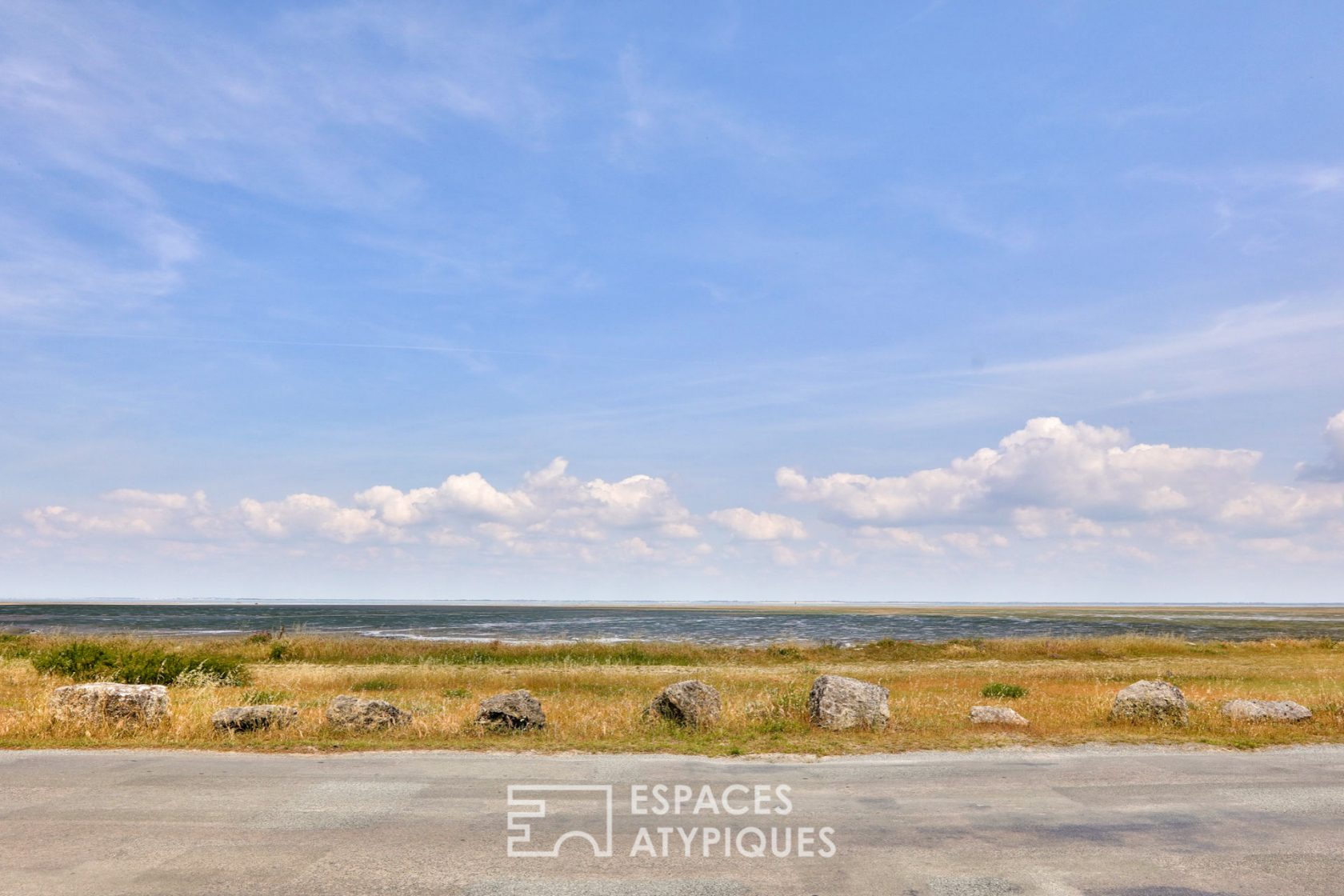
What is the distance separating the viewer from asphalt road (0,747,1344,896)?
812cm

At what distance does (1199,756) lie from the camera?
1422 centimetres

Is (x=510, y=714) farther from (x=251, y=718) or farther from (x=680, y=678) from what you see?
(x=680, y=678)

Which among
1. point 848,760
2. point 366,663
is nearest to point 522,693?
point 848,760

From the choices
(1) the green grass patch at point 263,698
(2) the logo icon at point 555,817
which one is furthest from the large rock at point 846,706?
(1) the green grass patch at point 263,698

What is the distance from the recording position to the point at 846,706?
16.9m

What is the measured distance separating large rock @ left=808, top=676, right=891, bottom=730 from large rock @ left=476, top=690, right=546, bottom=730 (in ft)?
17.6

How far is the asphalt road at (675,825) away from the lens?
8.12m

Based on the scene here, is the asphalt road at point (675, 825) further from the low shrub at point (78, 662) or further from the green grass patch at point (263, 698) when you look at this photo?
the low shrub at point (78, 662)

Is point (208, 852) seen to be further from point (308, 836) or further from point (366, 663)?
point (366, 663)

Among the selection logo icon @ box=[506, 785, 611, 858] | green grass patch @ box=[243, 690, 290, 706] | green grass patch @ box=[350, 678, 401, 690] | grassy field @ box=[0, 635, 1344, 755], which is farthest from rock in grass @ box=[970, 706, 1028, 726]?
green grass patch @ box=[350, 678, 401, 690]

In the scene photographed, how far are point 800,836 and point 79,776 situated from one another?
10.2 metres

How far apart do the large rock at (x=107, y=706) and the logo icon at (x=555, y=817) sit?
894cm

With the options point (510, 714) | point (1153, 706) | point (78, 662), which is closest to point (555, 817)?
point (510, 714)

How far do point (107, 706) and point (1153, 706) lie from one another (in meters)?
20.3
